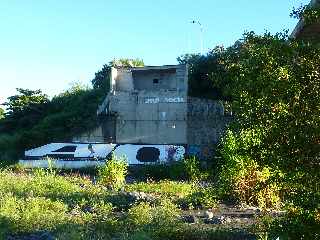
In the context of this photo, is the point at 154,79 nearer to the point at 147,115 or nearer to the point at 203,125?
the point at 147,115

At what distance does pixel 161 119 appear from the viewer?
42.4 metres

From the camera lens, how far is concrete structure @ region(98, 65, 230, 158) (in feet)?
136

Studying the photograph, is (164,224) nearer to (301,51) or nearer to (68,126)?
(301,51)

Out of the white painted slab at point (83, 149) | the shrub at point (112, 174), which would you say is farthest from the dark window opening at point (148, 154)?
the shrub at point (112, 174)

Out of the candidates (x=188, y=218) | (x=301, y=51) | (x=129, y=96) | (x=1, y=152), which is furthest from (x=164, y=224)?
(x=1, y=152)

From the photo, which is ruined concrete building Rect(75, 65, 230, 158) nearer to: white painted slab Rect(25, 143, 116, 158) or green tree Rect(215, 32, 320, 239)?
white painted slab Rect(25, 143, 116, 158)

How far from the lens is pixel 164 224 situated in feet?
35.7

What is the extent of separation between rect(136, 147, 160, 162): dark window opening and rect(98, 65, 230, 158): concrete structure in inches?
128

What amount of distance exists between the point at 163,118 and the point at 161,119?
175mm

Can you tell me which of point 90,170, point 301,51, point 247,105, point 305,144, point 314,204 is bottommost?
point 90,170

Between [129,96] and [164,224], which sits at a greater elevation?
[129,96]

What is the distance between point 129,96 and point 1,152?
1093 centimetres

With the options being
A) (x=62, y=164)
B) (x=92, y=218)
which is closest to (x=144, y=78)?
(x=62, y=164)

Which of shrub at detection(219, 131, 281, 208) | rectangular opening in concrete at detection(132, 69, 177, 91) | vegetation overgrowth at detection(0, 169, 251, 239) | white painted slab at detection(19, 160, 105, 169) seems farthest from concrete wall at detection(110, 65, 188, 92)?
shrub at detection(219, 131, 281, 208)
